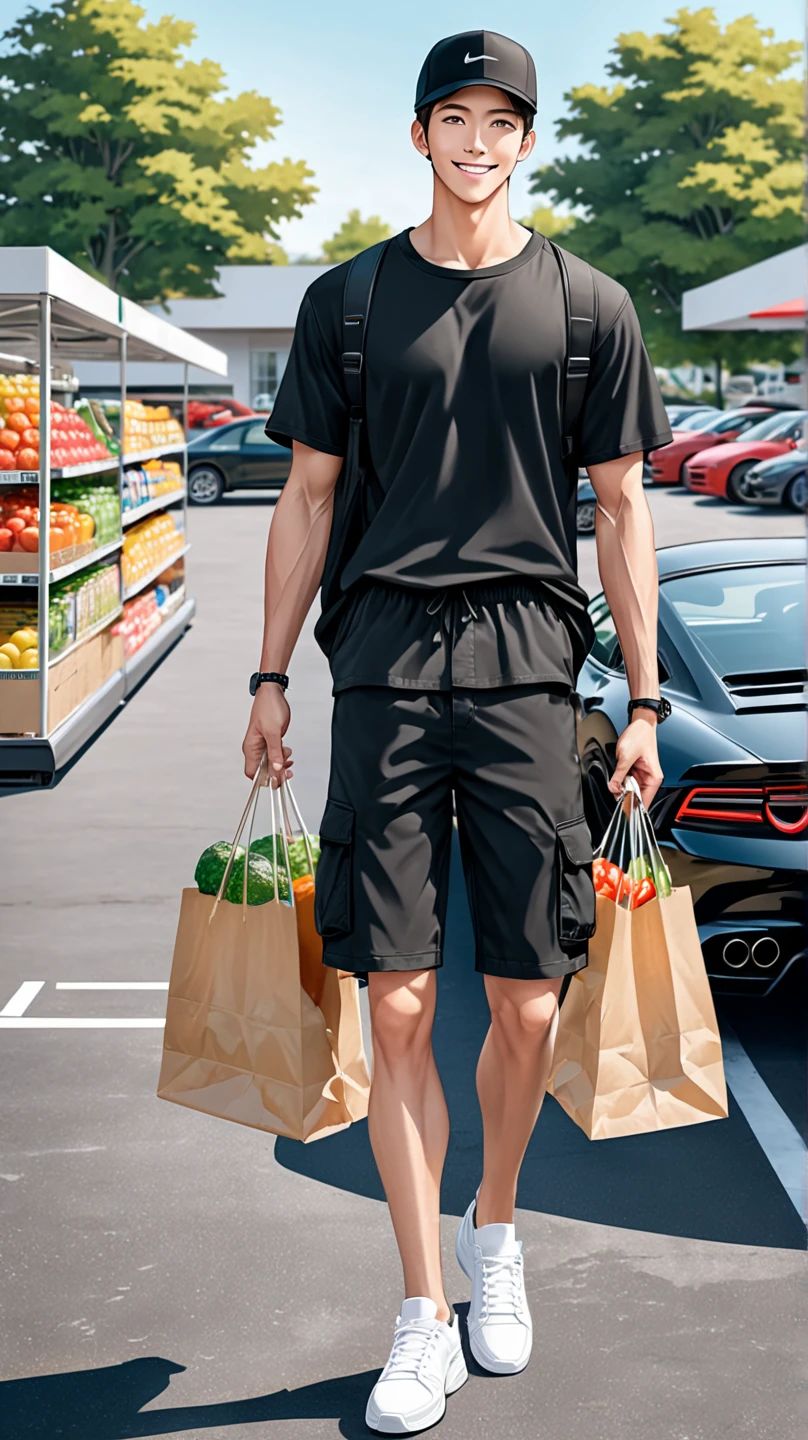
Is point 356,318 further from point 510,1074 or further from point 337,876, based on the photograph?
point 510,1074

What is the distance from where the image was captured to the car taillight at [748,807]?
4.46 meters

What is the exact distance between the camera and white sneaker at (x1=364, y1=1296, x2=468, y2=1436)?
2791mm

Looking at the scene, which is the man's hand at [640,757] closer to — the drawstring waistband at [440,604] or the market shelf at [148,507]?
the drawstring waistband at [440,604]

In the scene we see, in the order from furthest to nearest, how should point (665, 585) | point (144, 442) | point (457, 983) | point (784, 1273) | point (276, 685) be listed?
point (144, 442), point (665, 585), point (457, 983), point (784, 1273), point (276, 685)

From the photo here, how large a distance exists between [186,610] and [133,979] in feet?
30.7

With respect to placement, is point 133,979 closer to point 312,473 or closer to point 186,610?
point 312,473

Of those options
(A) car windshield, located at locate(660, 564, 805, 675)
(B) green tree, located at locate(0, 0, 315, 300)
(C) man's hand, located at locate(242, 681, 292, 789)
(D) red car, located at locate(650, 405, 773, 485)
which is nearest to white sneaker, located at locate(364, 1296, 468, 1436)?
(C) man's hand, located at locate(242, 681, 292, 789)

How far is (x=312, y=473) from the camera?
2928 mm

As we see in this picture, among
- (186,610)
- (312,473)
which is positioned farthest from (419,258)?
(186,610)

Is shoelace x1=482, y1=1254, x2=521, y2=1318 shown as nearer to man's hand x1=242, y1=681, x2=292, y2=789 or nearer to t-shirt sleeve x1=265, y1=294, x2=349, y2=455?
man's hand x1=242, y1=681, x2=292, y2=789

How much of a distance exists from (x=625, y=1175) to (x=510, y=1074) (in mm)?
1016

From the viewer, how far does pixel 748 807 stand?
4512 millimetres

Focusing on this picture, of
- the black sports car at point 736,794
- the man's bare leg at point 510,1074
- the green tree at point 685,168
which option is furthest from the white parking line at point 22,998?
the green tree at point 685,168

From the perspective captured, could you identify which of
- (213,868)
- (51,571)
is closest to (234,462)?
(51,571)
